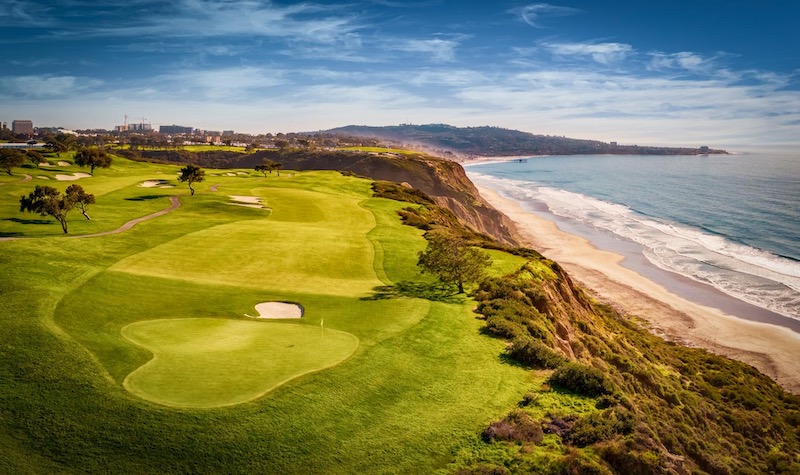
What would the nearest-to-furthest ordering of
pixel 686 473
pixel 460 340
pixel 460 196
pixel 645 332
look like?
pixel 686 473 → pixel 460 340 → pixel 645 332 → pixel 460 196

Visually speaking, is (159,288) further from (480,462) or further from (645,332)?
(645,332)

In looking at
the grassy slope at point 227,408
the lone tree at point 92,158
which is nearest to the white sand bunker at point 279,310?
the grassy slope at point 227,408

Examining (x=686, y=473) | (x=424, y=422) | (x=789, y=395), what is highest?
(x=424, y=422)

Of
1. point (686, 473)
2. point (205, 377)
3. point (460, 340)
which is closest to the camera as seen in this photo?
point (686, 473)

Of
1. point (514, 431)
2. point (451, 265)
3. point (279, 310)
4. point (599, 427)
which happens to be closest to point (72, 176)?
point (279, 310)

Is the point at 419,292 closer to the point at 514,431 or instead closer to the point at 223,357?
the point at 223,357

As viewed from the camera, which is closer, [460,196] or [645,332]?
[645,332]

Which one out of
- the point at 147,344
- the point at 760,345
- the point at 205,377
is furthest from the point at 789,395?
the point at 147,344
